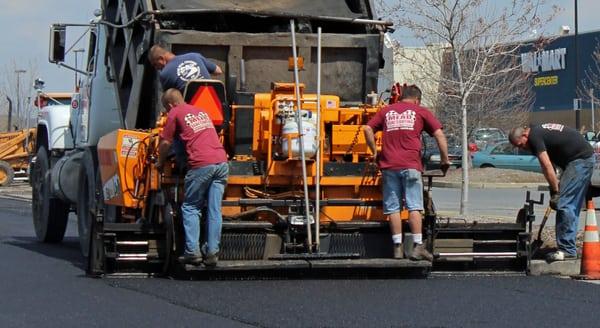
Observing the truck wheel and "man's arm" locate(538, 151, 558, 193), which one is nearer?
"man's arm" locate(538, 151, 558, 193)

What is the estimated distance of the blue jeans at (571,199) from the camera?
10.8 meters

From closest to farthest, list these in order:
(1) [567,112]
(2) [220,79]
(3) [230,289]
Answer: (3) [230,289] → (2) [220,79] → (1) [567,112]

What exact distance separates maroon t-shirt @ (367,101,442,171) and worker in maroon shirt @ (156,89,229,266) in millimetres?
1436

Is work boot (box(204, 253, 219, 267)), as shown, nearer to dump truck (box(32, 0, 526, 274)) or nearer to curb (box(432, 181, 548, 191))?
dump truck (box(32, 0, 526, 274))

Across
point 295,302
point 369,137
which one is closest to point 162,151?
point 369,137

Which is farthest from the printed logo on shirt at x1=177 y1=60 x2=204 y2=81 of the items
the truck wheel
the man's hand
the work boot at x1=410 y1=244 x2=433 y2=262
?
the truck wheel

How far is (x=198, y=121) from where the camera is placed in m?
9.76

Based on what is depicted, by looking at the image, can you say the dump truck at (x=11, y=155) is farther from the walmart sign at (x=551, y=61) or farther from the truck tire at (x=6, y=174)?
the walmart sign at (x=551, y=61)

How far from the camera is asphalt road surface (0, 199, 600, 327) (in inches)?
307

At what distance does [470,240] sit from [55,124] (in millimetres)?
6714

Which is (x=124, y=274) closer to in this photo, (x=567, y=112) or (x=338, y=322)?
(x=338, y=322)

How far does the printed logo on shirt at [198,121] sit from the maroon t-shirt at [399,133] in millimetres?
1459

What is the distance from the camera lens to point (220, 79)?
10773 millimetres

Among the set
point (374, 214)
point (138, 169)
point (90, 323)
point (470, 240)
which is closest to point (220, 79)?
point (138, 169)
